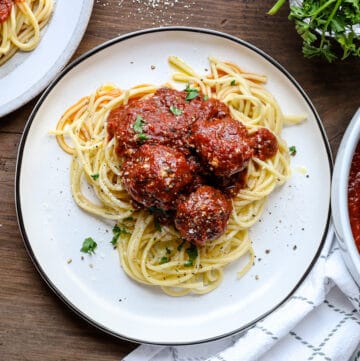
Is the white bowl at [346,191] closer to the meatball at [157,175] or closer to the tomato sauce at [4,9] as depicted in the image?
the meatball at [157,175]

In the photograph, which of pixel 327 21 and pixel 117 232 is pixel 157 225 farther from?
pixel 327 21

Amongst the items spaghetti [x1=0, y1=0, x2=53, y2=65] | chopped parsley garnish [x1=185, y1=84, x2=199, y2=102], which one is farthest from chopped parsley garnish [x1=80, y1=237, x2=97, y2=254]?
spaghetti [x1=0, y1=0, x2=53, y2=65]

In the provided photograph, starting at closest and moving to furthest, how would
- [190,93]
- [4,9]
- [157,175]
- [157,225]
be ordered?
[157,175] → [190,93] → [157,225] → [4,9]

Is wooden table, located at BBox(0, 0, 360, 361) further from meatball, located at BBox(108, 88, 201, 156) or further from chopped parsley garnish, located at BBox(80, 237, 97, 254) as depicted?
meatball, located at BBox(108, 88, 201, 156)

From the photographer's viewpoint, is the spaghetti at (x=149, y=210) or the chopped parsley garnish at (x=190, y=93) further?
the spaghetti at (x=149, y=210)

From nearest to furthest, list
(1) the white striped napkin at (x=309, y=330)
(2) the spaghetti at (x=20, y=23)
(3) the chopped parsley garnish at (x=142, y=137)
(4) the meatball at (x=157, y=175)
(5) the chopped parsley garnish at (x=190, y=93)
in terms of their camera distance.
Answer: (4) the meatball at (x=157, y=175) < (3) the chopped parsley garnish at (x=142, y=137) < (5) the chopped parsley garnish at (x=190, y=93) < (1) the white striped napkin at (x=309, y=330) < (2) the spaghetti at (x=20, y=23)

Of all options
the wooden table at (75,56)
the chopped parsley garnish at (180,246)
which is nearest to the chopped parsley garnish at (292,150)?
the wooden table at (75,56)

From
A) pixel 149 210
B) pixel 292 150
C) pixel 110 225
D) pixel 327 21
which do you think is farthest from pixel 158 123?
pixel 327 21
